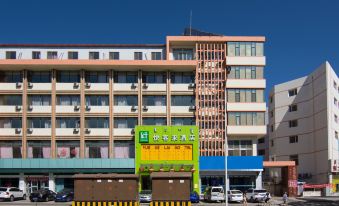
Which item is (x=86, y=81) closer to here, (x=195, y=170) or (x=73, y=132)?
(x=73, y=132)

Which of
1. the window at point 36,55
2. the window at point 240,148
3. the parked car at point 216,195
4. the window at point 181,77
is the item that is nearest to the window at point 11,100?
the window at point 36,55

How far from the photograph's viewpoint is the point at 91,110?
65.8 metres

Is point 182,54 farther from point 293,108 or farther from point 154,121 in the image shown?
point 293,108

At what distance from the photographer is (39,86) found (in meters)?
66.0

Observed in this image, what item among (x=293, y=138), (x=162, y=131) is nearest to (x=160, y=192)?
(x=162, y=131)

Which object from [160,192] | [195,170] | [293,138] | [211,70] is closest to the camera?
[160,192]

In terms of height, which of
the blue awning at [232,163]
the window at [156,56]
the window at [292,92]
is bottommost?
the blue awning at [232,163]

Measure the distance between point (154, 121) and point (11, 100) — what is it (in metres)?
17.7

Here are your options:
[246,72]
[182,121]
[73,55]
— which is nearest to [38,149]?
[73,55]

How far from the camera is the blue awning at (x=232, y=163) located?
63.1 m

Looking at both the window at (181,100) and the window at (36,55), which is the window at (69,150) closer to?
the window at (36,55)

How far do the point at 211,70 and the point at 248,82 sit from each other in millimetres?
4739

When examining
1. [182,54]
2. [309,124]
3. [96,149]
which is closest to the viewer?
[96,149]

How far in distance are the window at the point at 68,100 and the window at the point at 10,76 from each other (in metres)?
5.38
